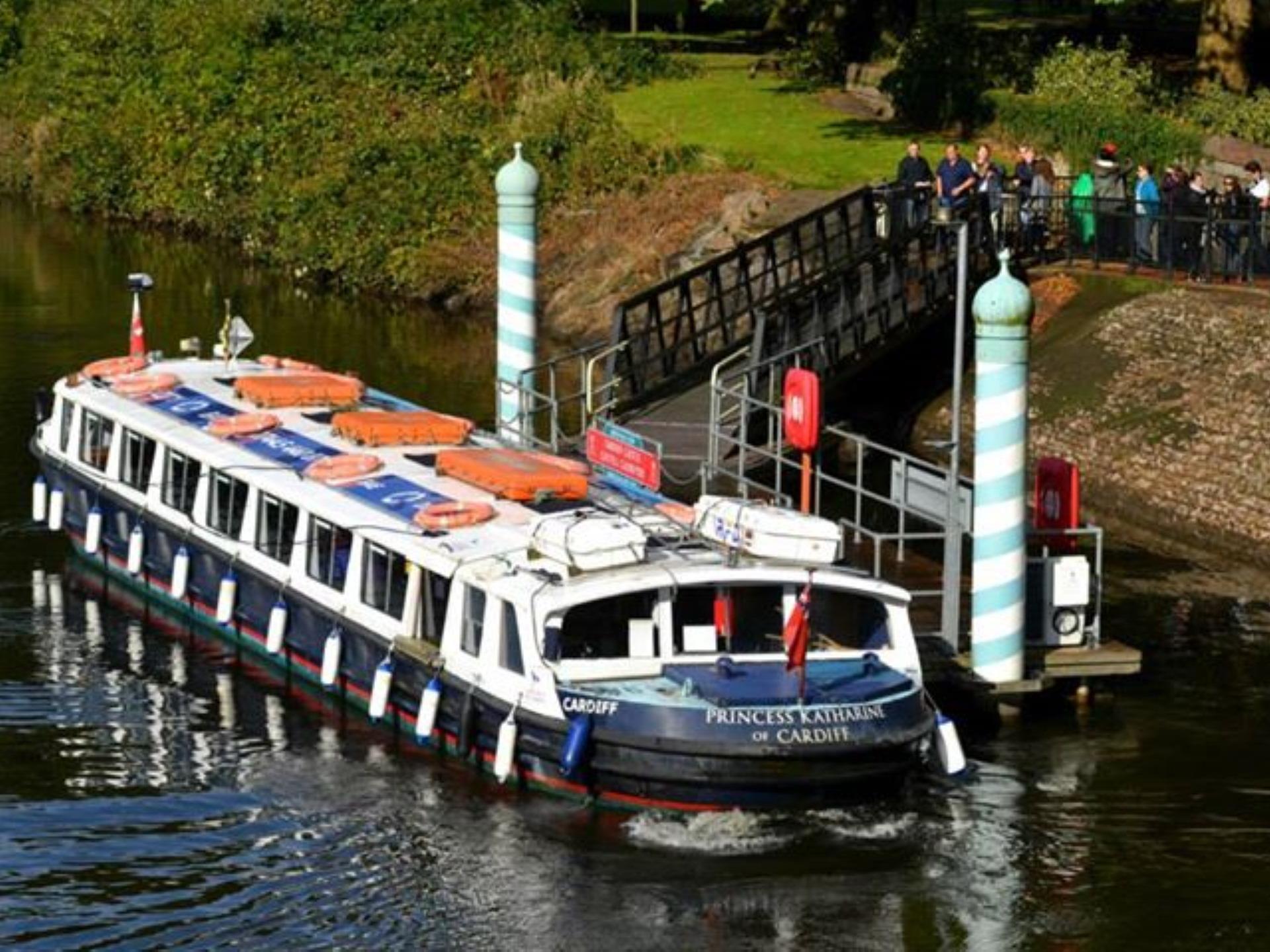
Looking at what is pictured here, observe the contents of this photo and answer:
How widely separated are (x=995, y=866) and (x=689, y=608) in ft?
13.9

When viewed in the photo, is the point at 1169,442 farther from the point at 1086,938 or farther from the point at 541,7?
the point at 541,7

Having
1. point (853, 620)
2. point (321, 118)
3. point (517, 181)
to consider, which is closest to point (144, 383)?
point (517, 181)

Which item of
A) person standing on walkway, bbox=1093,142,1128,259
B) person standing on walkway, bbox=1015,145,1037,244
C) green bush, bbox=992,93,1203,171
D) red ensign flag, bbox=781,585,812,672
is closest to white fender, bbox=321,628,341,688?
red ensign flag, bbox=781,585,812,672

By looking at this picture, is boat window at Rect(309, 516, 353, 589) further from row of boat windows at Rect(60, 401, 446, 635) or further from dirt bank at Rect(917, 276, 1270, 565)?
dirt bank at Rect(917, 276, 1270, 565)

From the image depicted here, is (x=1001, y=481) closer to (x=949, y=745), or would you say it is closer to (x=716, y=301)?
(x=949, y=745)

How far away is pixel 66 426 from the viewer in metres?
45.0

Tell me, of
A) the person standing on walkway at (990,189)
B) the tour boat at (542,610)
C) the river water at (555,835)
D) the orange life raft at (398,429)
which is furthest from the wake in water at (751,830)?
the person standing on walkway at (990,189)

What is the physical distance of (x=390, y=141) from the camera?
76.7 meters

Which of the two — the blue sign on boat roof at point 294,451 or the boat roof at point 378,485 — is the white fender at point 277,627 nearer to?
the boat roof at point 378,485

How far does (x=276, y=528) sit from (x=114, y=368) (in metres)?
7.97

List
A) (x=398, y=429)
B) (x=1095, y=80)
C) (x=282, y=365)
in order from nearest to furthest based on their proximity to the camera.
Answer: (x=398, y=429) < (x=282, y=365) < (x=1095, y=80)

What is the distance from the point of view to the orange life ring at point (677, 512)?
116ft

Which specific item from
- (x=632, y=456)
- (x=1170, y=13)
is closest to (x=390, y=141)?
(x=1170, y=13)

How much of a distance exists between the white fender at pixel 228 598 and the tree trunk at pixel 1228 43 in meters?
35.5
